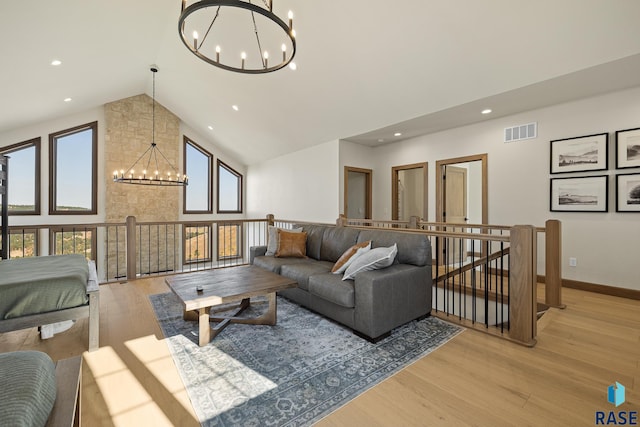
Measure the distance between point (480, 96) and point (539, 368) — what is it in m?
3.24

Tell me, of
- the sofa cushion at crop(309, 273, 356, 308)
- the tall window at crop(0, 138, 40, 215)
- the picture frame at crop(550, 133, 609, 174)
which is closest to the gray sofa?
the sofa cushion at crop(309, 273, 356, 308)

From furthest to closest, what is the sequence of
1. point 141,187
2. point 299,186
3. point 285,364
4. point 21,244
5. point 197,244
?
point 197,244
point 141,187
point 299,186
point 21,244
point 285,364

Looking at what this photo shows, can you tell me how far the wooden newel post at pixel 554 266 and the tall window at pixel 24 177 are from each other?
9.31 m

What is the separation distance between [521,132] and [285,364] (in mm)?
4804

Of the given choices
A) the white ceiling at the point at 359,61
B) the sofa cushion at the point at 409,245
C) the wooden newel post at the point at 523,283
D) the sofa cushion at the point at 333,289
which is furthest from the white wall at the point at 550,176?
the sofa cushion at the point at 333,289

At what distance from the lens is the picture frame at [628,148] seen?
11.8 feet

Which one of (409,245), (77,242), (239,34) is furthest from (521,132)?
(77,242)

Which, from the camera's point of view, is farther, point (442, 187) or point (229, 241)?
point (229, 241)

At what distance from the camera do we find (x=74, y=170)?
670cm

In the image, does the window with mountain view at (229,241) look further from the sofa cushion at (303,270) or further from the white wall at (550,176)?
the white wall at (550,176)

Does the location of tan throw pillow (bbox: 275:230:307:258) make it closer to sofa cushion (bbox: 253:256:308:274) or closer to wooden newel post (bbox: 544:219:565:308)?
sofa cushion (bbox: 253:256:308:274)

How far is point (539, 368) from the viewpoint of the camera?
7.04 ft

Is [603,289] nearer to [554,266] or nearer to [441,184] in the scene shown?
[554,266]

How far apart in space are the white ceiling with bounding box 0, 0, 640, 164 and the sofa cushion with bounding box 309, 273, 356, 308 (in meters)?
2.90
